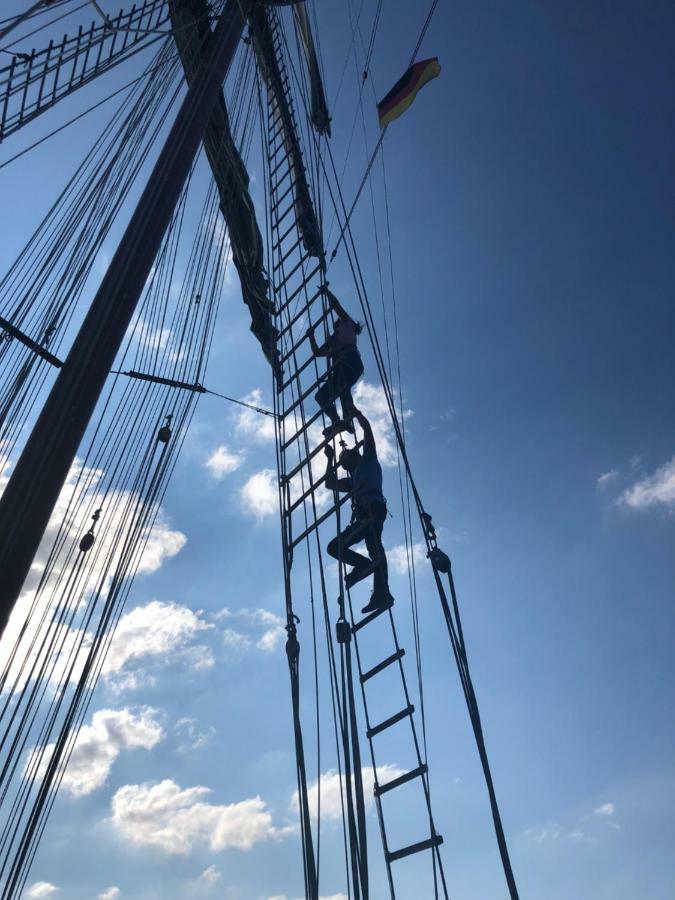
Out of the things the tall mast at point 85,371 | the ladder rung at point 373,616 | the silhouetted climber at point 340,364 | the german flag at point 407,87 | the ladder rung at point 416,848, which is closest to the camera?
the tall mast at point 85,371

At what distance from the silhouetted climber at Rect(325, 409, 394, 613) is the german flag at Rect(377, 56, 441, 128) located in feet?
18.1

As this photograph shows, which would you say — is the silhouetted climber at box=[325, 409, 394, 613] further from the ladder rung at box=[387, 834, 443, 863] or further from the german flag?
the german flag

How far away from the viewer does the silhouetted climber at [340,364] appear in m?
6.21

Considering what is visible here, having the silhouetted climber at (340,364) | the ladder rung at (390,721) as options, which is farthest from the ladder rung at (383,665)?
the silhouetted climber at (340,364)

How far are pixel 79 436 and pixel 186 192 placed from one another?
14.2 feet

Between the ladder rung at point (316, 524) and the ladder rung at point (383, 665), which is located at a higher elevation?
the ladder rung at point (316, 524)

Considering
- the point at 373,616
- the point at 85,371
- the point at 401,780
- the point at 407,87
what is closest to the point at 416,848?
the point at 401,780

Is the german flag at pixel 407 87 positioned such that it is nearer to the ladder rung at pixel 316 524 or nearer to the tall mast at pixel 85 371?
the tall mast at pixel 85 371

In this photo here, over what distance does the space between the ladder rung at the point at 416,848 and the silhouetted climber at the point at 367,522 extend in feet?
5.94

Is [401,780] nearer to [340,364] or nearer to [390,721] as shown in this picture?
[390,721]

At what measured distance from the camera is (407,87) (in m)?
8.83

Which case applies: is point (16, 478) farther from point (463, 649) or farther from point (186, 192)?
point (186, 192)

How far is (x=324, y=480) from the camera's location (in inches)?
227

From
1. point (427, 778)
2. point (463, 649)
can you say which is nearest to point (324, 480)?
point (463, 649)
